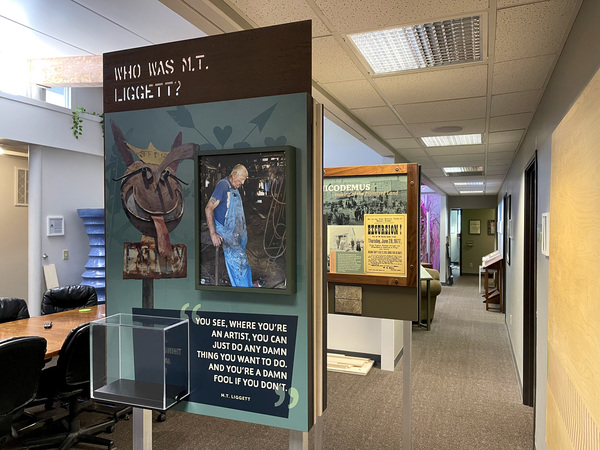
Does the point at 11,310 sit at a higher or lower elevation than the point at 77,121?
lower

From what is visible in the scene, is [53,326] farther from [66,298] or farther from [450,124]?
[450,124]

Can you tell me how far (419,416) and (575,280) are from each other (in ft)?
7.37

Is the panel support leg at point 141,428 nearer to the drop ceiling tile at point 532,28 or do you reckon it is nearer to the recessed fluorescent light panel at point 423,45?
the recessed fluorescent light panel at point 423,45

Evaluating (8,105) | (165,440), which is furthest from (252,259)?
(8,105)

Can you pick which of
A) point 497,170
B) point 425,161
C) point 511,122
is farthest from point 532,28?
point 497,170

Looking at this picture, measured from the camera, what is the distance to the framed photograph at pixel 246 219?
116 cm

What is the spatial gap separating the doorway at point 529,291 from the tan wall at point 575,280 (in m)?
1.46

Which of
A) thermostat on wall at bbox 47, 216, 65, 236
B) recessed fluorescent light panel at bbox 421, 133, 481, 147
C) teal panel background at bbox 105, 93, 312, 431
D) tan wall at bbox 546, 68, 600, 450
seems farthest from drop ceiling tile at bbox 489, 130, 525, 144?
thermostat on wall at bbox 47, 216, 65, 236

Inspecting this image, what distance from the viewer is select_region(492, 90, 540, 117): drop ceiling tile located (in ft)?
10.8

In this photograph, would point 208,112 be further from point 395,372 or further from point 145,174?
point 395,372

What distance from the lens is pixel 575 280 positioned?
1.73 meters

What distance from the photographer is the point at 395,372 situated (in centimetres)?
465

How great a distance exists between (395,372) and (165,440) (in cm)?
252

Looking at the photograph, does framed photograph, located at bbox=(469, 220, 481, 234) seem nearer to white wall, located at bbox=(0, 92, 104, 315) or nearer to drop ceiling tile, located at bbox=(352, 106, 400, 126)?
drop ceiling tile, located at bbox=(352, 106, 400, 126)
